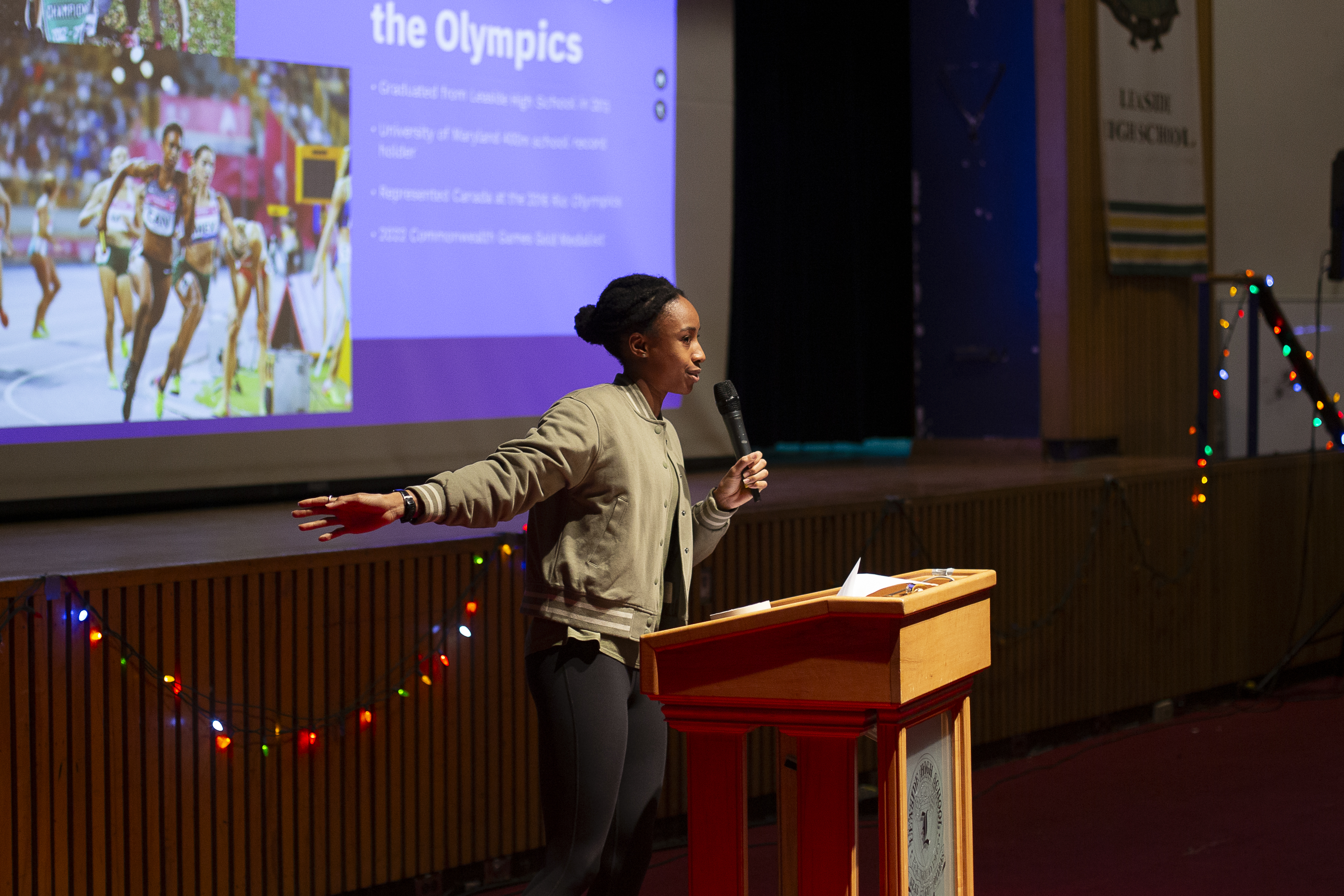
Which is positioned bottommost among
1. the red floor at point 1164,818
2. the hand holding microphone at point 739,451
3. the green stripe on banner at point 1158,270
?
the red floor at point 1164,818

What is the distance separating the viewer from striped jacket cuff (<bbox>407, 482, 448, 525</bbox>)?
6.30 feet

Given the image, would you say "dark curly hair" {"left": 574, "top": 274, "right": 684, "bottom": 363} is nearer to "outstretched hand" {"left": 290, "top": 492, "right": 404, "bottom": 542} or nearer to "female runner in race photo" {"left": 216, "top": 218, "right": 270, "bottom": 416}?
"outstretched hand" {"left": 290, "top": 492, "right": 404, "bottom": 542}

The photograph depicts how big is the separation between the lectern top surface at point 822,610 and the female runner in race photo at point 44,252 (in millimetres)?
2415

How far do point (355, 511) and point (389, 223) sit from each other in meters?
2.48

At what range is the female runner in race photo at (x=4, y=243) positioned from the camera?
3574mm

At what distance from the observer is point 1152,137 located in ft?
19.0

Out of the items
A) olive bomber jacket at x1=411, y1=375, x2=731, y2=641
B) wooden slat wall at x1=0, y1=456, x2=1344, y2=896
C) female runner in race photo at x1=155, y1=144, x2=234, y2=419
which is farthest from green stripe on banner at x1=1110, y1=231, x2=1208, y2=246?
olive bomber jacket at x1=411, y1=375, x2=731, y2=641

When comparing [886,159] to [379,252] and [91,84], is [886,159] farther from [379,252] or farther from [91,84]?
[91,84]

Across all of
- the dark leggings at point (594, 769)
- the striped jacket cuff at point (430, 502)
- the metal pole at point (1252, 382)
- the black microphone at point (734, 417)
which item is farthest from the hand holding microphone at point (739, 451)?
the metal pole at point (1252, 382)

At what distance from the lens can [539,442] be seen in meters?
2.10

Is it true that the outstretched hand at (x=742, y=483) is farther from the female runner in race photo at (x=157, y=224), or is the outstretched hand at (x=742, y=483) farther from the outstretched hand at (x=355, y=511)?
the female runner in race photo at (x=157, y=224)

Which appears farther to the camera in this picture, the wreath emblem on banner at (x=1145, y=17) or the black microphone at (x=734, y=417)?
the wreath emblem on banner at (x=1145, y=17)

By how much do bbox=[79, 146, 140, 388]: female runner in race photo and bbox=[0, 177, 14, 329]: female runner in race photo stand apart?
19 centimetres

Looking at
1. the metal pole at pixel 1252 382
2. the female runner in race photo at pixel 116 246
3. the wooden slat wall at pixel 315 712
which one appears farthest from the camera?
the metal pole at pixel 1252 382
